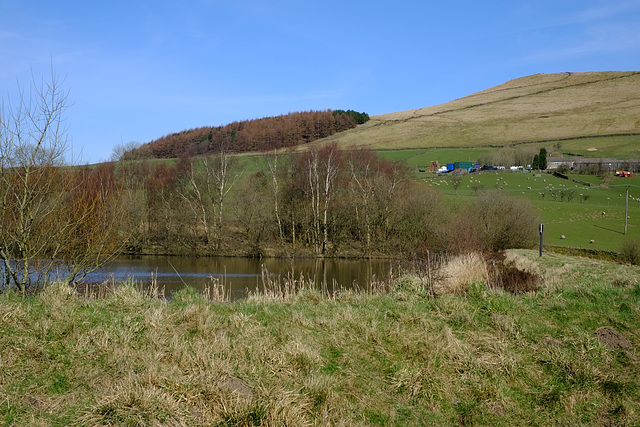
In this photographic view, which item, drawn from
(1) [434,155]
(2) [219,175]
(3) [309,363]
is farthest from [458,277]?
(1) [434,155]

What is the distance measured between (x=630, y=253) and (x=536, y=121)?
3487 inches

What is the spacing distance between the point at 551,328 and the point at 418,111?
14167cm

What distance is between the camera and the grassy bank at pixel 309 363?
18.1ft

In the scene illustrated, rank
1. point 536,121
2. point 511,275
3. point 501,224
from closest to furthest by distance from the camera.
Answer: point 511,275 → point 501,224 → point 536,121

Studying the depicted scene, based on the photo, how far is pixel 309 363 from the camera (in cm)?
680

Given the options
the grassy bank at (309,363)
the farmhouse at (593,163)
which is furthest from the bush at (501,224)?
the farmhouse at (593,163)

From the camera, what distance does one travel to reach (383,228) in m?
50.2

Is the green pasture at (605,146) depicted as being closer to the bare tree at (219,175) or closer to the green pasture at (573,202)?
the green pasture at (573,202)

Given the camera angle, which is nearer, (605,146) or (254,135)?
(254,135)

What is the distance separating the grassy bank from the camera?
5.52 meters

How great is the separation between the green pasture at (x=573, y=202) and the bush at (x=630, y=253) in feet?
19.1

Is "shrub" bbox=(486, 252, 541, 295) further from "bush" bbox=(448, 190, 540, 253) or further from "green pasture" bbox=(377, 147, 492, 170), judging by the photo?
"green pasture" bbox=(377, 147, 492, 170)

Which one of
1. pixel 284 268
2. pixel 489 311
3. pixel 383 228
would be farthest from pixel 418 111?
pixel 489 311

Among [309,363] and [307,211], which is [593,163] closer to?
[307,211]
